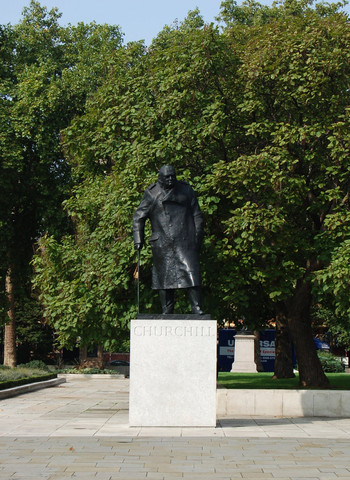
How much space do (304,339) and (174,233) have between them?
9.77m

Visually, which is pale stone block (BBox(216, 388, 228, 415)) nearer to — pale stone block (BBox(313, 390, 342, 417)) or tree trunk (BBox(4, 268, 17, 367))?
pale stone block (BBox(313, 390, 342, 417))

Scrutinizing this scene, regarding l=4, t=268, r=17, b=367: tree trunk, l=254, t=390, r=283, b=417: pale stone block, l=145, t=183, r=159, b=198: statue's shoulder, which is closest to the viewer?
l=145, t=183, r=159, b=198: statue's shoulder

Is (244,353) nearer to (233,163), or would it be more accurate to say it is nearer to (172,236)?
(233,163)

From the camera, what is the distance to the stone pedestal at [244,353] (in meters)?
43.0

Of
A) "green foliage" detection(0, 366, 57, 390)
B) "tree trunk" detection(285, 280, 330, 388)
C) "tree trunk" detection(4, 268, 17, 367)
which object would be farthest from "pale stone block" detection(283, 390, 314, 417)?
"tree trunk" detection(4, 268, 17, 367)

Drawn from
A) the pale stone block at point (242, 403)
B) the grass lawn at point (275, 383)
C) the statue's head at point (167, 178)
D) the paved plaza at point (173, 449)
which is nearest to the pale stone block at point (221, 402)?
the pale stone block at point (242, 403)

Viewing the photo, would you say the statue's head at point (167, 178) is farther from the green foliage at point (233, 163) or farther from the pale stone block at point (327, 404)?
the pale stone block at point (327, 404)

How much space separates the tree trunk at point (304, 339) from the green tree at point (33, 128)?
16.0 metres

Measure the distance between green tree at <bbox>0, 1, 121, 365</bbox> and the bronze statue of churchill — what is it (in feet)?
66.2

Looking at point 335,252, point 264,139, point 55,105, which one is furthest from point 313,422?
point 55,105

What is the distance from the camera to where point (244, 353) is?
142ft

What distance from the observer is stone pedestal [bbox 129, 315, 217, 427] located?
12844mm

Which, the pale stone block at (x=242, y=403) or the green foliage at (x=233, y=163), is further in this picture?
the green foliage at (x=233, y=163)

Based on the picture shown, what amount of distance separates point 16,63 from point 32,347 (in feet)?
79.0
